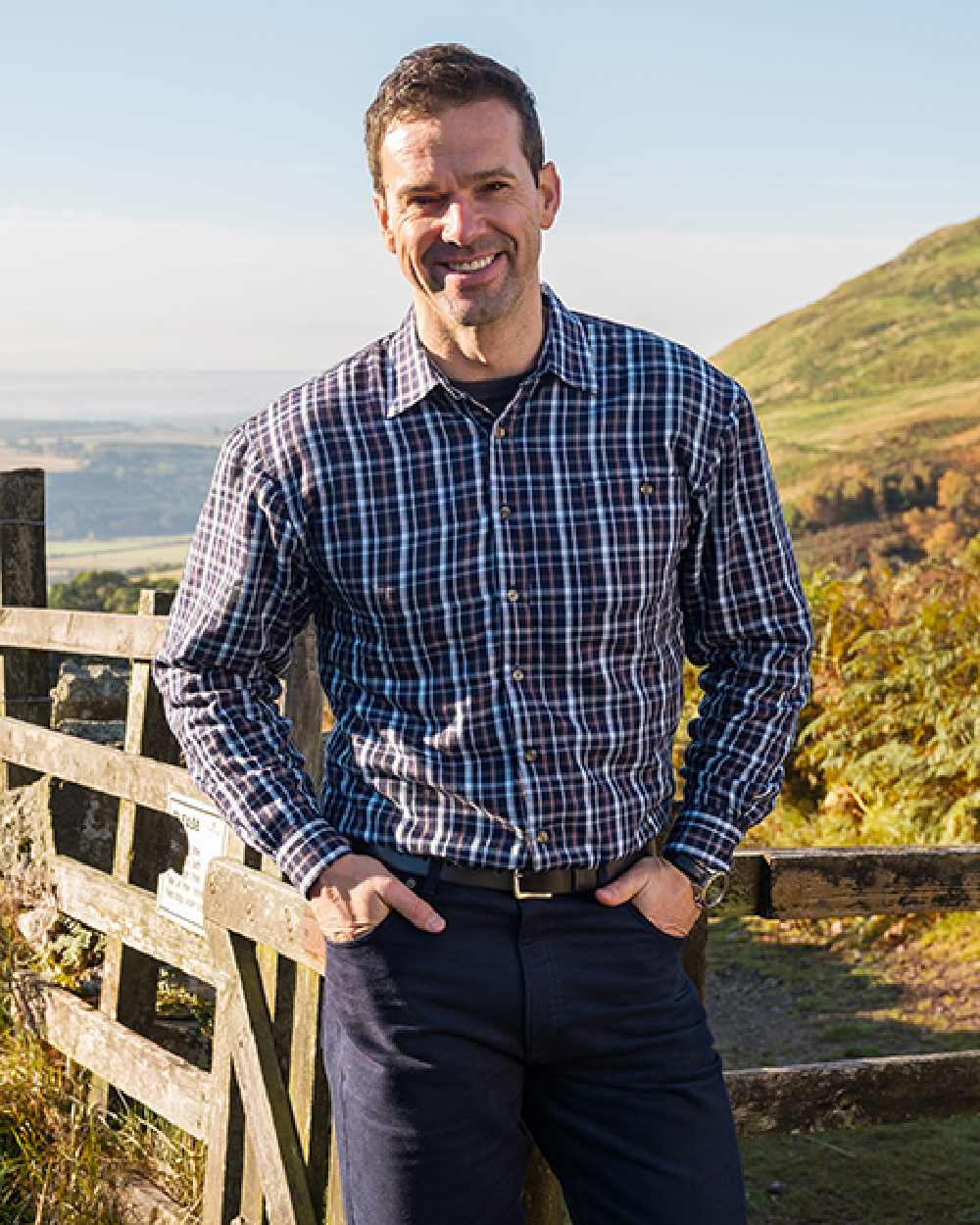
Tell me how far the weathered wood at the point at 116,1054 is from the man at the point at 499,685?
1.67 m

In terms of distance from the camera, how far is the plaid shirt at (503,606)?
7.99 ft

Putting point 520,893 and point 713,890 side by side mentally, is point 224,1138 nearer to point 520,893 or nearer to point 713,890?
point 713,890

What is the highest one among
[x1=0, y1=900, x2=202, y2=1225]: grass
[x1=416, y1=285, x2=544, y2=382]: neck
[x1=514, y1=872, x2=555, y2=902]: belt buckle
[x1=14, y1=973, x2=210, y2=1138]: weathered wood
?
[x1=416, y1=285, x2=544, y2=382]: neck

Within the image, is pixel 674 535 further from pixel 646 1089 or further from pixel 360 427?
pixel 646 1089

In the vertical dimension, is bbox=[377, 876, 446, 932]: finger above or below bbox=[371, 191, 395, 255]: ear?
below

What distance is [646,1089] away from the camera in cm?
241

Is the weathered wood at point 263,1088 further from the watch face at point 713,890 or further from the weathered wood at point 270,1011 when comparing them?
the watch face at point 713,890

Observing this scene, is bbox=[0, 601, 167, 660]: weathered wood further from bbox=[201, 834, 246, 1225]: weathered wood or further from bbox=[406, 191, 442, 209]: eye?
bbox=[406, 191, 442, 209]: eye

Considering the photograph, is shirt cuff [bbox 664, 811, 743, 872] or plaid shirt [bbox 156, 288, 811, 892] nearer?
plaid shirt [bbox 156, 288, 811, 892]

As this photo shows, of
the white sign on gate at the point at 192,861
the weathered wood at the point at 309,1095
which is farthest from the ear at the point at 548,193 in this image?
the white sign on gate at the point at 192,861

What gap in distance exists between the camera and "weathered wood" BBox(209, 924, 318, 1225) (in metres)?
3.29

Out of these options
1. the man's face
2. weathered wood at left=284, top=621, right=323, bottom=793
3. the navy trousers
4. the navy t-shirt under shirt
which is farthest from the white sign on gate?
the man's face

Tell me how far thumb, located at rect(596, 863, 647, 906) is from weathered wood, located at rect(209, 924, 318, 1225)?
1.28 metres

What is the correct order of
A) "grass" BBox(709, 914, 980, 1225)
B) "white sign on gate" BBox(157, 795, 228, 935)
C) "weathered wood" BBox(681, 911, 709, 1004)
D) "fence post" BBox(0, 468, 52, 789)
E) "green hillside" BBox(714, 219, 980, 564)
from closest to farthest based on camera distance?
1. "weathered wood" BBox(681, 911, 709, 1004)
2. "white sign on gate" BBox(157, 795, 228, 935)
3. "grass" BBox(709, 914, 980, 1225)
4. "fence post" BBox(0, 468, 52, 789)
5. "green hillside" BBox(714, 219, 980, 564)
